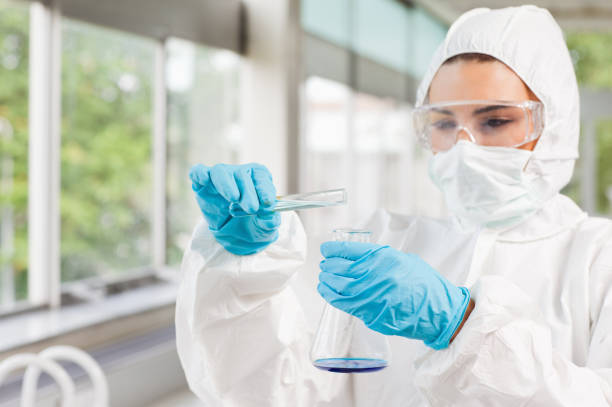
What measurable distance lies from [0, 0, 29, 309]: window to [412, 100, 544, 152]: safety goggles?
5.80 feet

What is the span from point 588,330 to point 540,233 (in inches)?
7.7

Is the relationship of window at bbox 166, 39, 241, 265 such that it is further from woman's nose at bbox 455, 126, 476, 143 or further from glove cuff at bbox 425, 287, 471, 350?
glove cuff at bbox 425, 287, 471, 350

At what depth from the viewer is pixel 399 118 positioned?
4.57 meters

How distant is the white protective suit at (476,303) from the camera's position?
0.67 metres

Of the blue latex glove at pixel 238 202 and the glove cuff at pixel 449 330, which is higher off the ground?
the blue latex glove at pixel 238 202

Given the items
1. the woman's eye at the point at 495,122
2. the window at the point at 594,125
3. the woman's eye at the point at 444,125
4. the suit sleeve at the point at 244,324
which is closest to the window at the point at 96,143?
the suit sleeve at the point at 244,324

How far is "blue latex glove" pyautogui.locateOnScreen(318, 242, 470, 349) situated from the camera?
26.8 inches

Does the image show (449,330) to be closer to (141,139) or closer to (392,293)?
(392,293)

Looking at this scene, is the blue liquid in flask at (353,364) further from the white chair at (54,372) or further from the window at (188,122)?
the window at (188,122)

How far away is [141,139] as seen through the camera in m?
2.64

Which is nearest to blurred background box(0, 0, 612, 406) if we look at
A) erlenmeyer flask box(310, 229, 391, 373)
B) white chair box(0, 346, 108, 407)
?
white chair box(0, 346, 108, 407)

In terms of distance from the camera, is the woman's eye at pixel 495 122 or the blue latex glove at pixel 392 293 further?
the woman's eye at pixel 495 122

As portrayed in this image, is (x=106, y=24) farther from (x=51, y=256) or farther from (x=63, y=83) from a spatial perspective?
(x=51, y=256)

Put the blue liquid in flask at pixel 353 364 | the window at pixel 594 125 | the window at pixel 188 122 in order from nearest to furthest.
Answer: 1. the blue liquid in flask at pixel 353 364
2. the window at pixel 188 122
3. the window at pixel 594 125
